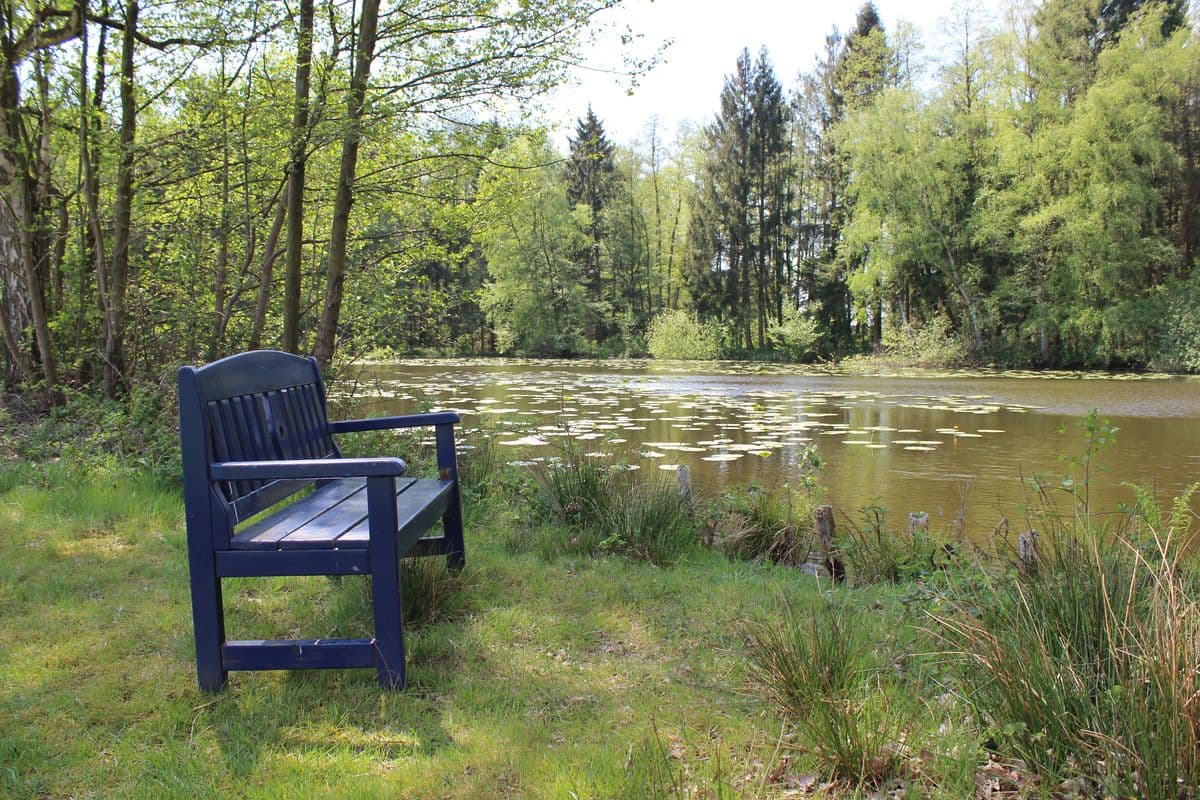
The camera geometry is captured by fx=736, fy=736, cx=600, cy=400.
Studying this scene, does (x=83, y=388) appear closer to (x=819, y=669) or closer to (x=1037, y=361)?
(x=819, y=669)

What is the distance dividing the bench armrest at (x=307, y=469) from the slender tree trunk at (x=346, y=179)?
362cm

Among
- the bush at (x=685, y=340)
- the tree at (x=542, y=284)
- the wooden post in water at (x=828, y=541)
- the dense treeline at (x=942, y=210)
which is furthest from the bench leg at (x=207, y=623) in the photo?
the tree at (x=542, y=284)

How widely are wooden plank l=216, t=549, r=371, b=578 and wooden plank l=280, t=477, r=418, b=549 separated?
3 cm

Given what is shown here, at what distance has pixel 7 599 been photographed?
9.80 ft

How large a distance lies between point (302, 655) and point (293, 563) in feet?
0.97

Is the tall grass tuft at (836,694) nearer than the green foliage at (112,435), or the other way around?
the tall grass tuft at (836,694)

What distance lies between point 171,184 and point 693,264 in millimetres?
30940

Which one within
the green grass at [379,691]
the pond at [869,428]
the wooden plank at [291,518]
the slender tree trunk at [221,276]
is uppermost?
the slender tree trunk at [221,276]

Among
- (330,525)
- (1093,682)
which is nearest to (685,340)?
(330,525)

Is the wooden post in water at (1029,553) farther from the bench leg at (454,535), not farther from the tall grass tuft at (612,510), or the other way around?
the bench leg at (454,535)

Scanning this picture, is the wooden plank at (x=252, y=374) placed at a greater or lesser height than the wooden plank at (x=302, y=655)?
greater

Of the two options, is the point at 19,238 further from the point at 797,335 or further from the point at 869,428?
the point at 797,335

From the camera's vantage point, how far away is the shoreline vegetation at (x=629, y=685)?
1684 millimetres

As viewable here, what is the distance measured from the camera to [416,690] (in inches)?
91.0
